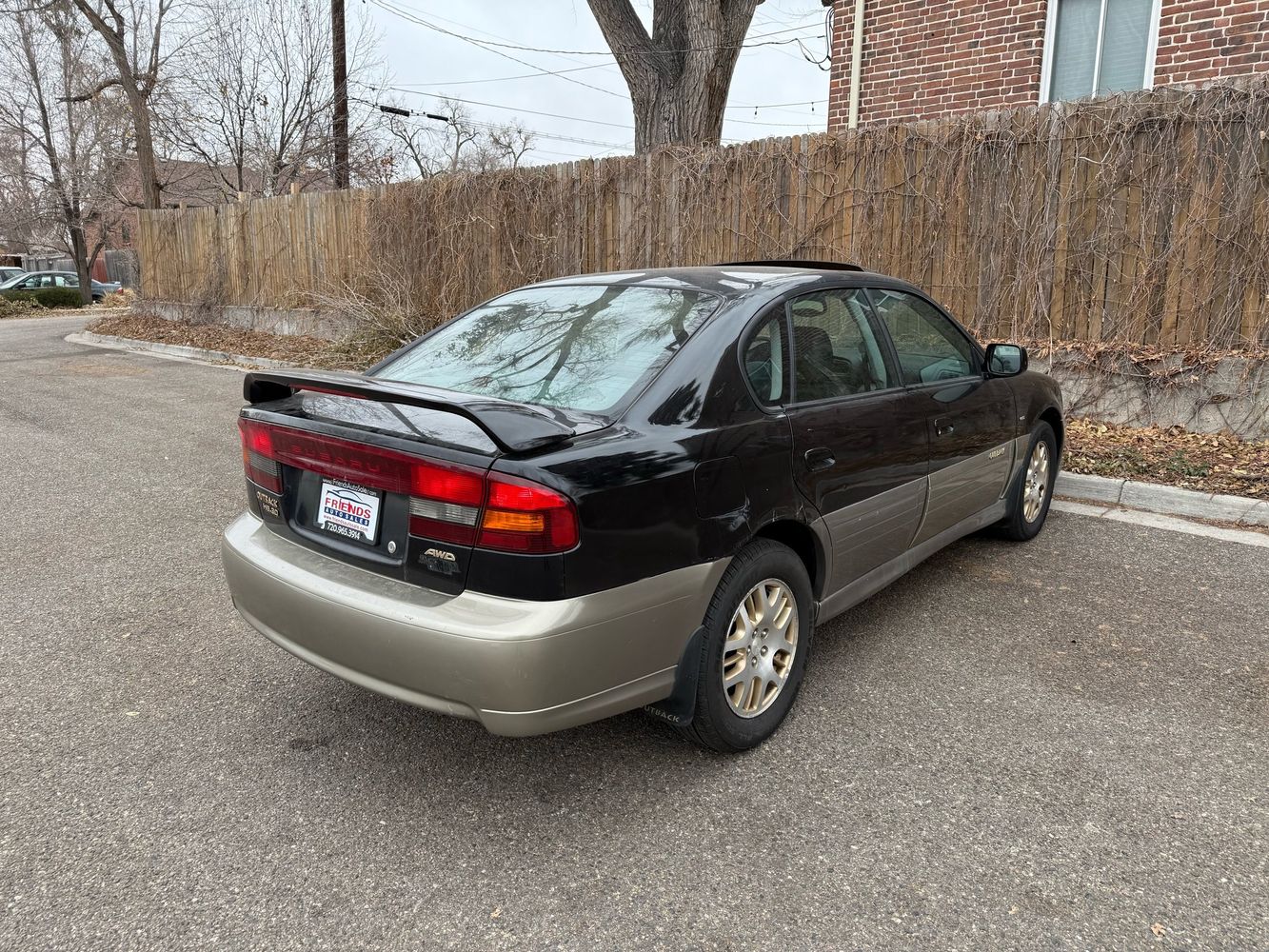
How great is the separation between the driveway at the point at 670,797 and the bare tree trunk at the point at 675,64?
26.0 feet

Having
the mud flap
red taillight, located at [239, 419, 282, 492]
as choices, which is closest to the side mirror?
the mud flap

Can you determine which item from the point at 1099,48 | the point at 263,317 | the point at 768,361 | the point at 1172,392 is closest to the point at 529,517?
the point at 768,361

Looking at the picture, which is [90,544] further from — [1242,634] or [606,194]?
[606,194]

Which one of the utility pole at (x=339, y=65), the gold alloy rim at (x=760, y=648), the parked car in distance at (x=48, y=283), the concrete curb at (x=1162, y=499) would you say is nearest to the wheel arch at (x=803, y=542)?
the gold alloy rim at (x=760, y=648)

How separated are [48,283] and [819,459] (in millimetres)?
36566

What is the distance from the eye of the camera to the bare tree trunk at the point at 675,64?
34.3ft

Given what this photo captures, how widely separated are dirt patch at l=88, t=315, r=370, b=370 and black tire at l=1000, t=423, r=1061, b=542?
890 centimetres

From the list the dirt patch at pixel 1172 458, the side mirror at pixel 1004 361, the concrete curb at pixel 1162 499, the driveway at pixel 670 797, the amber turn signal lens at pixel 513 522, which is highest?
the side mirror at pixel 1004 361

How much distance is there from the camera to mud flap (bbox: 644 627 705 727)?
2.66m

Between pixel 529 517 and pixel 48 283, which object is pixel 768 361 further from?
pixel 48 283

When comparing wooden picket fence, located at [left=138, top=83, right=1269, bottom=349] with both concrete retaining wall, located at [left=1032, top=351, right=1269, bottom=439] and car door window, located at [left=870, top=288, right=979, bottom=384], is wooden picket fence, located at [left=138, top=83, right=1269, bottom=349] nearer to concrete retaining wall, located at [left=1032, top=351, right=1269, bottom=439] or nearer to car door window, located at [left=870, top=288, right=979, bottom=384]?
concrete retaining wall, located at [left=1032, top=351, right=1269, bottom=439]

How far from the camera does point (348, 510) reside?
2688 millimetres

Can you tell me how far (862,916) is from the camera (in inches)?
87.4

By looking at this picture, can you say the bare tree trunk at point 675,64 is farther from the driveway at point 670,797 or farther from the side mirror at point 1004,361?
the driveway at point 670,797
